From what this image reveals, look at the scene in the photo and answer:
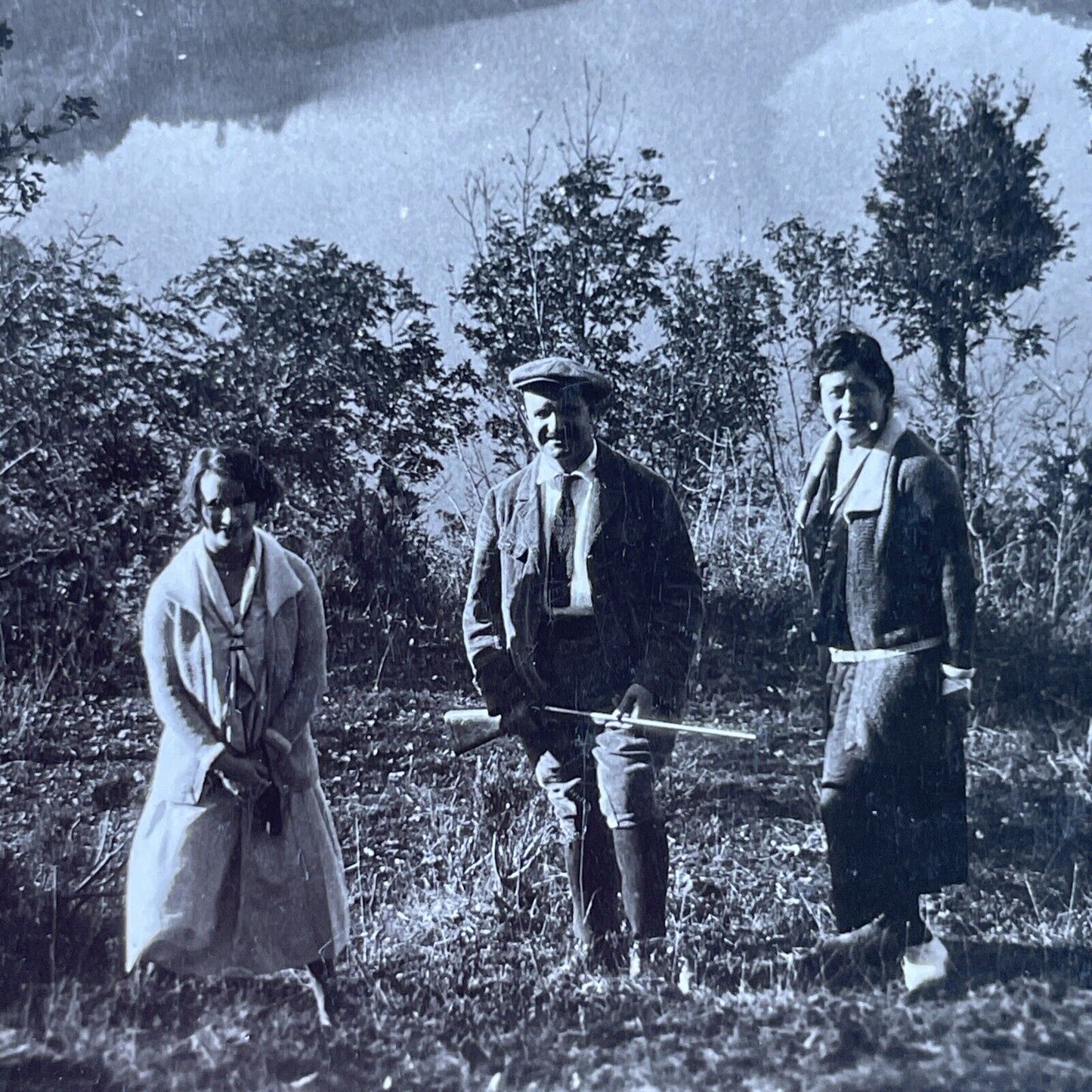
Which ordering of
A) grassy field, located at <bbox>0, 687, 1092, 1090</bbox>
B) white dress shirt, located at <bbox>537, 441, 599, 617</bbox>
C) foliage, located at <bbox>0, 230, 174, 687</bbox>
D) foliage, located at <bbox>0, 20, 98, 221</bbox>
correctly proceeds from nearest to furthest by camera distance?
grassy field, located at <bbox>0, 687, 1092, 1090</bbox> < white dress shirt, located at <bbox>537, 441, 599, 617</bbox> < foliage, located at <bbox>0, 230, 174, 687</bbox> < foliage, located at <bbox>0, 20, 98, 221</bbox>

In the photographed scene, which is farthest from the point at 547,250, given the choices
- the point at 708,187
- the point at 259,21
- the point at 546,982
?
the point at 546,982

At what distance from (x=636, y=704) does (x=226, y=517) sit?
1109mm

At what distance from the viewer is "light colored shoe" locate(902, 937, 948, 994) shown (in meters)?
2.55

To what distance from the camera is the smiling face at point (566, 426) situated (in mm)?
2623

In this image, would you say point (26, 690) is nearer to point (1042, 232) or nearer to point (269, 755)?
point (269, 755)

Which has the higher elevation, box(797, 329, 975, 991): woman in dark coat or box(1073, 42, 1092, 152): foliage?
box(1073, 42, 1092, 152): foliage

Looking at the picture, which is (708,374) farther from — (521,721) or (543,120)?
(521,721)

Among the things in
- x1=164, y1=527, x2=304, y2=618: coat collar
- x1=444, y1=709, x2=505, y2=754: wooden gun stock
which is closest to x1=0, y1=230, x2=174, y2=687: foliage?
x1=164, y1=527, x2=304, y2=618: coat collar

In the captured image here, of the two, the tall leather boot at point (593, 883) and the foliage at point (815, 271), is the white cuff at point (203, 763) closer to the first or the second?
the tall leather boot at point (593, 883)

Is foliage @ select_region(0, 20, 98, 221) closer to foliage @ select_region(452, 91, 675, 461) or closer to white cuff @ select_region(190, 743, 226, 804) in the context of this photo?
foliage @ select_region(452, 91, 675, 461)

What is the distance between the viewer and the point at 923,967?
256cm

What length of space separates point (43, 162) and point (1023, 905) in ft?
10.6

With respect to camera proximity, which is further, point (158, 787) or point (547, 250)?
point (547, 250)

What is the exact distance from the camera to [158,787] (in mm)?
2574
